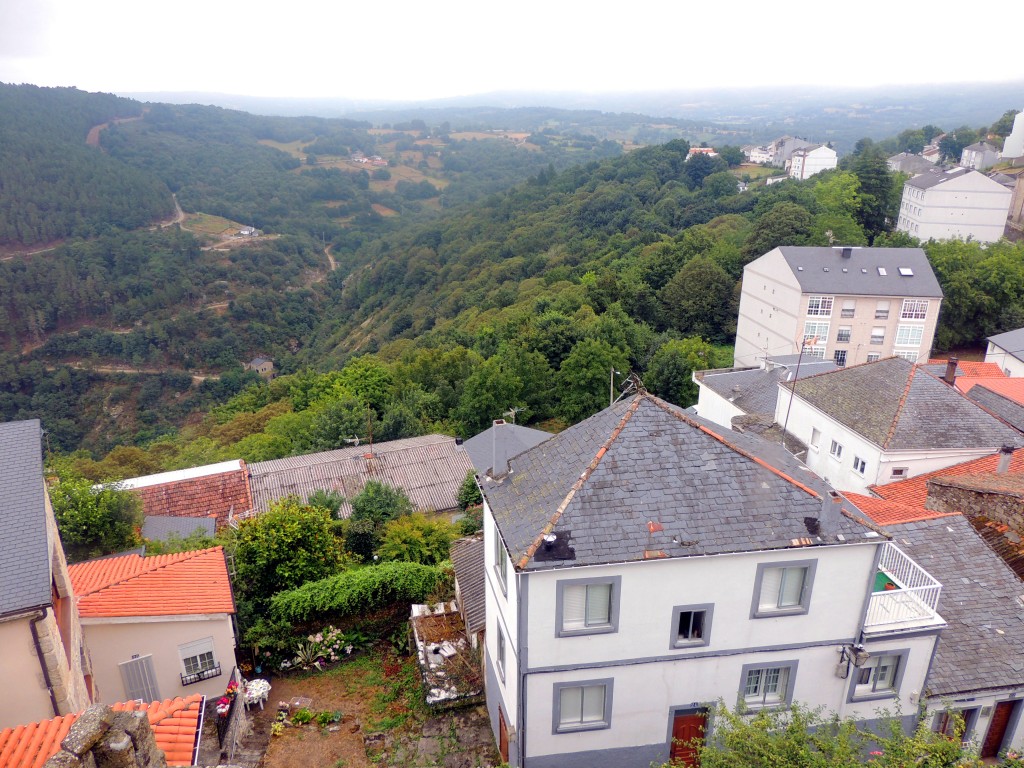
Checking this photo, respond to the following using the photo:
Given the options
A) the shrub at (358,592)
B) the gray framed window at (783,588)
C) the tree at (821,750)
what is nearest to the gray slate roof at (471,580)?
the shrub at (358,592)

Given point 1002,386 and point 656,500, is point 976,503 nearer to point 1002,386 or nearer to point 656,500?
point 656,500

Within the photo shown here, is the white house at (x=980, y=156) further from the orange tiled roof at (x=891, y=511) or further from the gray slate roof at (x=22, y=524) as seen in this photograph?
the gray slate roof at (x=22, y=524)

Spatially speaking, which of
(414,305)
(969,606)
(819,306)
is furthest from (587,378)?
(414,305)

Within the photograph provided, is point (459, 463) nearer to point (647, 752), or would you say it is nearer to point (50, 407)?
point (647, 752)

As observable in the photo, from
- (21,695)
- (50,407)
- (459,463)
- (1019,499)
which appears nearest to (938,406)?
(1019,499)

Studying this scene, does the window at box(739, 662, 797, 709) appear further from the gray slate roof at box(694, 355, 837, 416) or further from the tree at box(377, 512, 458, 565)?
the gray slate roof at box(694, 355, 837, 416)
